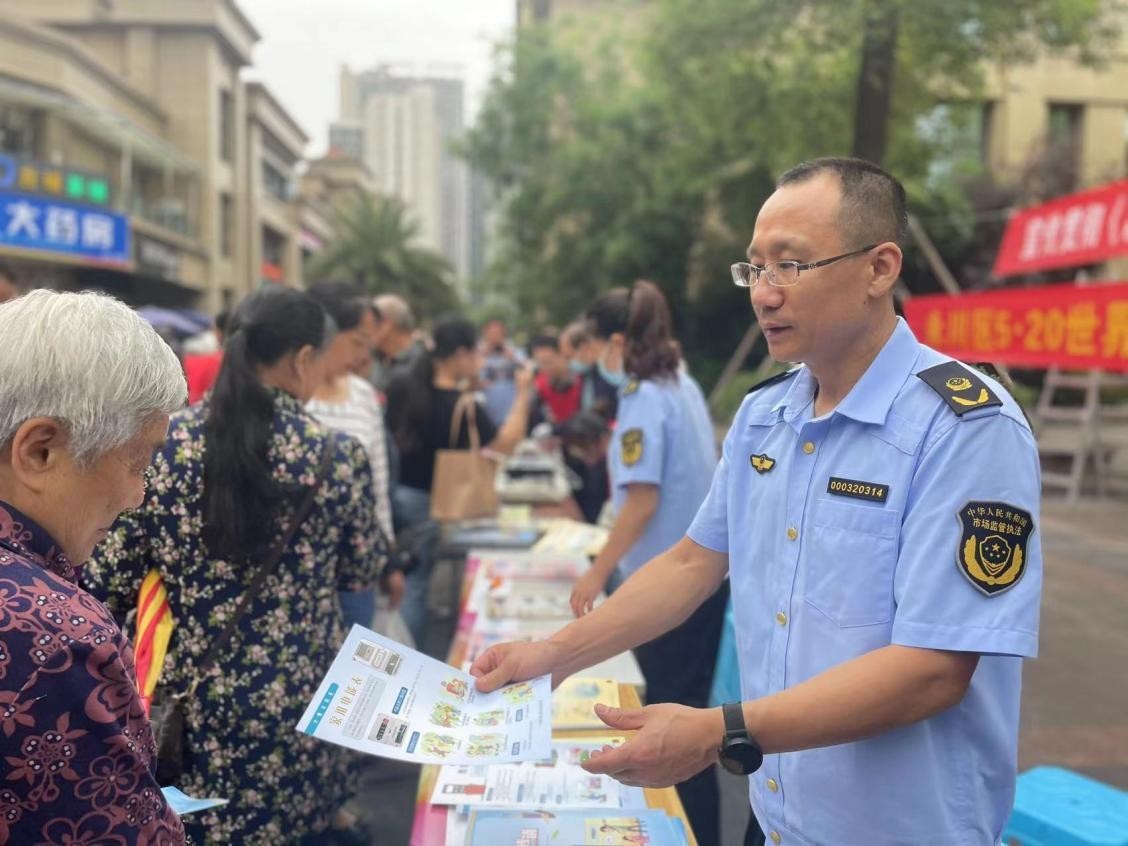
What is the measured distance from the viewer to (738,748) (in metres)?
1.27

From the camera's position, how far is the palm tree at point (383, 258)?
3912 cm

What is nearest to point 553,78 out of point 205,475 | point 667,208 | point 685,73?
point 667,208

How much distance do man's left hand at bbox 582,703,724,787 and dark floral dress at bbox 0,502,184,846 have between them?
1.97 ft

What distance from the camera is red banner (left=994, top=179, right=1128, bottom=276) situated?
738cm

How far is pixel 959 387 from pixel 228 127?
31.9m

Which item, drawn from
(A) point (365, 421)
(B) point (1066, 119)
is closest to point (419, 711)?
(A) point (365, 421)

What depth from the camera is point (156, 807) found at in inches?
42.7

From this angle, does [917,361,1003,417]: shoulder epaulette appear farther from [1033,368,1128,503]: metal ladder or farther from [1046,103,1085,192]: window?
[1046,103,1085,192]: window

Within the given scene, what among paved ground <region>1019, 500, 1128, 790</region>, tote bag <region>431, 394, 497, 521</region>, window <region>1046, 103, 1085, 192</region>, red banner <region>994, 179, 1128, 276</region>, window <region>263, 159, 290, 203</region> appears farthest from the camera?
window <region>263, 159, 290, 203</region>

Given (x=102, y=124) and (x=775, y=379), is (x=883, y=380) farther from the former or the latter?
(x=102, y=124)

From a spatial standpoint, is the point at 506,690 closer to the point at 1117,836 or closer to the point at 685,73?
the point at 1117,836

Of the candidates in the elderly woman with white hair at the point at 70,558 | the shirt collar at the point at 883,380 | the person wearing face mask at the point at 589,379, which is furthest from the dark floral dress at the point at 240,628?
the person wearing face mask at the point at 589,379

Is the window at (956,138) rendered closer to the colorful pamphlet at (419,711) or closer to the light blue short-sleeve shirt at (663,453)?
the light blue short-sleeve shirt at (663,453)

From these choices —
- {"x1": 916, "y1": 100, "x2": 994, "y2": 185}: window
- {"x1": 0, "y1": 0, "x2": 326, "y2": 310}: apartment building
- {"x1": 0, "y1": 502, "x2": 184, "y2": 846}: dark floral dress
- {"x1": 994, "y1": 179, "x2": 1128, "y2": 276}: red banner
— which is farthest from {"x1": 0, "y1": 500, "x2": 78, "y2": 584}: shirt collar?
{"x1": 0, "y1": 0, "x2": 326, "y2": 310}: apartment building
